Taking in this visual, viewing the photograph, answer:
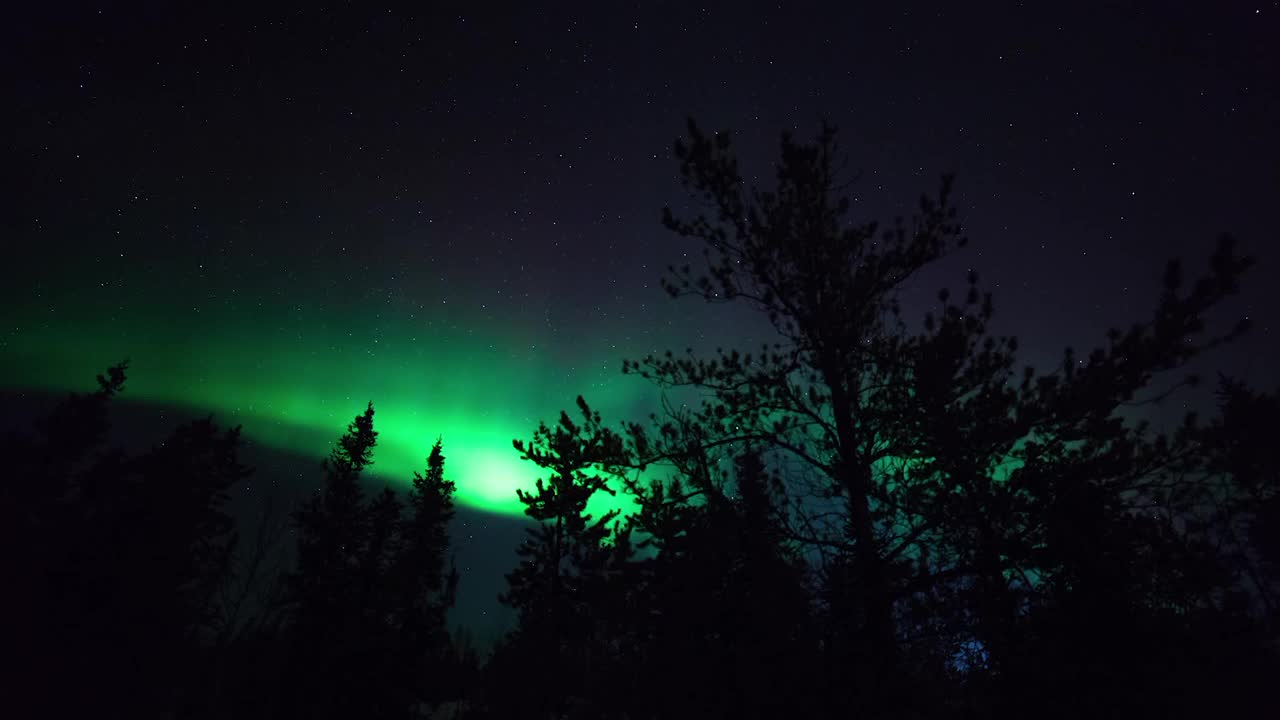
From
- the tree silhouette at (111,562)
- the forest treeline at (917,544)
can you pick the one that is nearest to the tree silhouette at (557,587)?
the forest treeline at (917,544)

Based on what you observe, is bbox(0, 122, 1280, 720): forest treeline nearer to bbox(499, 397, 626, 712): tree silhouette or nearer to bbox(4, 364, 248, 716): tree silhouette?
bbox(499, 397, 626, 712): tree silhouette

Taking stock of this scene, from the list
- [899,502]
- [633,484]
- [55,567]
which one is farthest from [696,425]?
[55,567]

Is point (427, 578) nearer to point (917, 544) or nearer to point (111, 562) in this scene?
point (111, 562)

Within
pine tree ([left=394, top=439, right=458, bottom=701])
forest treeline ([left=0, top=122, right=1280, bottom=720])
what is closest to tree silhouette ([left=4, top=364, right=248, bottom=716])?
pine tree ([left=394, top=439, right=458, bottom=701])

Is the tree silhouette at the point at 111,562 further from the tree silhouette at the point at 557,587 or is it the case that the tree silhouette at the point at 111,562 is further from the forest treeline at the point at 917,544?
the forest treeline at the point at 917,544

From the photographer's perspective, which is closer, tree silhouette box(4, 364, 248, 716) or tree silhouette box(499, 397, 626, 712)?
tree silhouette box(499, 397, 626, 712)

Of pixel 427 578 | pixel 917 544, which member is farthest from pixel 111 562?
pixel 917 544

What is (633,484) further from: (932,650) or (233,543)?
(233,543)

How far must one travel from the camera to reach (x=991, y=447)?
6.82m

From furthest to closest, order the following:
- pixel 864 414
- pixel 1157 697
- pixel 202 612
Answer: pixel 202 612 → pixel 864 414 → pixel 1157 697

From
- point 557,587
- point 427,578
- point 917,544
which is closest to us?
point 917,544

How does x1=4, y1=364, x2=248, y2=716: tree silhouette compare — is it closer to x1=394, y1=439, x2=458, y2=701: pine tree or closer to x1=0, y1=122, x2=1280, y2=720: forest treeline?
x1=394, y1=439, x2=458, y2=701: pine tree

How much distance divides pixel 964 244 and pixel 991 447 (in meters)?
3.42

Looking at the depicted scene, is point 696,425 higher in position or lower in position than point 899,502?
higher
